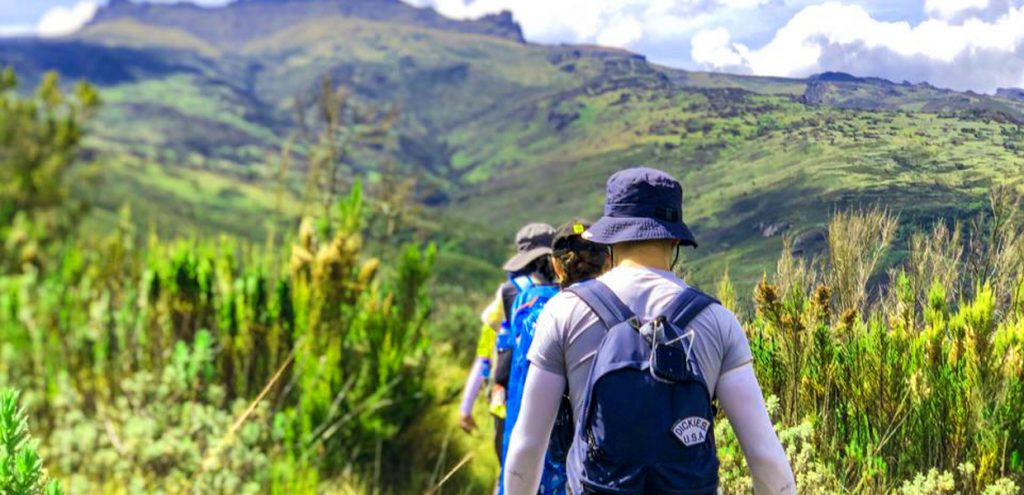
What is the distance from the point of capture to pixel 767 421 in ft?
5.83

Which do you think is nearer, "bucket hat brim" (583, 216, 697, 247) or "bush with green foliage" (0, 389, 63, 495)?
"bush with green foliage" (0, 389, 63, 495)

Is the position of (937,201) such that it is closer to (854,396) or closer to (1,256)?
(854,396)

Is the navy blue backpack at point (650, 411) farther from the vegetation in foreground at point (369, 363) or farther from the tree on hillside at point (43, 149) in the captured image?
the tree on hillside at point (43, 149)

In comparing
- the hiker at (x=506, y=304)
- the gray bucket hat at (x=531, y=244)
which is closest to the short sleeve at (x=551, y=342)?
the hiker at (x=506, y=304)

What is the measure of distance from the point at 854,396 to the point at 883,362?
13 centimetres

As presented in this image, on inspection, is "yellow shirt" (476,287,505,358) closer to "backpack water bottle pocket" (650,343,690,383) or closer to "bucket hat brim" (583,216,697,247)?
"bucket hat brim" (583,216,697,247)

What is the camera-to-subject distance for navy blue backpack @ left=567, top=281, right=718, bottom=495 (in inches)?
66.2

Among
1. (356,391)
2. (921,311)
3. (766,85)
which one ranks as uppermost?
(766,85)

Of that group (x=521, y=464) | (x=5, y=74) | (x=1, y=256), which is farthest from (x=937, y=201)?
(x=5, y=74)

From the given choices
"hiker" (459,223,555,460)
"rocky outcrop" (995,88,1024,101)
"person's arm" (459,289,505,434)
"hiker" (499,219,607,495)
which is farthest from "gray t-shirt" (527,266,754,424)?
"person's arm" (459,289,505,434)

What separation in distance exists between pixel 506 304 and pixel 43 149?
18072 mm

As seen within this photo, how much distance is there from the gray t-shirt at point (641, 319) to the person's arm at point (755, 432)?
0.03 m

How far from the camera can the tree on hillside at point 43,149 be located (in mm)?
16656

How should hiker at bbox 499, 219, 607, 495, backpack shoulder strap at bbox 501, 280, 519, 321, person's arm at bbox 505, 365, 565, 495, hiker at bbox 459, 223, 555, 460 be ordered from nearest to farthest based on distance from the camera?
person's arm at bbox 505, 365, 565, 495 → hiker at bbox 499, 219, 607, 495 → hiker at bbox 459, 223, 555, 460 → backpack shoulder strap at bbox 501, 280, 519, 321
